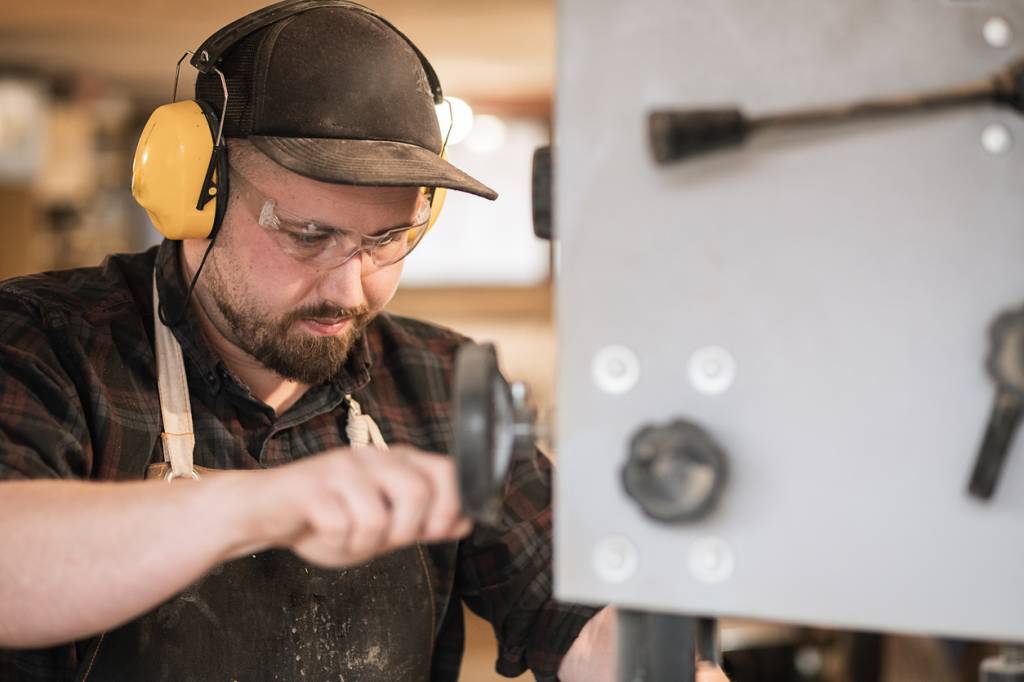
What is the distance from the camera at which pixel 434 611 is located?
159 centimetres

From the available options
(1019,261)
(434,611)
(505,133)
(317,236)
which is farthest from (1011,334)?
(505,133)

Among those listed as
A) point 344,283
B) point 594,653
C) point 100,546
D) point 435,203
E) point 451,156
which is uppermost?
point 451,156

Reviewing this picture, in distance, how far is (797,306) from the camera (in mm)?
728

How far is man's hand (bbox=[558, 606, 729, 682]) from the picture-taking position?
4.66 ft

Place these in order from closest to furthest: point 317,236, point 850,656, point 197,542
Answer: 1. point 197,542
2. point 317,236
3. point 850,656

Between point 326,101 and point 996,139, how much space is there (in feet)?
2.96

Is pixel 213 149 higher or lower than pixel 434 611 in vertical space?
higher

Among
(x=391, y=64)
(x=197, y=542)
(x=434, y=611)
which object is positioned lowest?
(x=434, y=611)

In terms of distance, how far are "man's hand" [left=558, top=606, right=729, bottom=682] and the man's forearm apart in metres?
0.64

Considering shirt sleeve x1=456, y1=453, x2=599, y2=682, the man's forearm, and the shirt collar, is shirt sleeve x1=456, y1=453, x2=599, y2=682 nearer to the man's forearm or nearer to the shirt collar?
the shirt collar

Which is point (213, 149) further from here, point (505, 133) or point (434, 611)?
point (505, 133)

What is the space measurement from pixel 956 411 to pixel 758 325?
5.2 inches

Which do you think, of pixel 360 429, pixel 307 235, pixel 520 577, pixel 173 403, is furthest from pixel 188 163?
pixel 520 577

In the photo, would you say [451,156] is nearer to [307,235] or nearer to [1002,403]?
[307,235]
